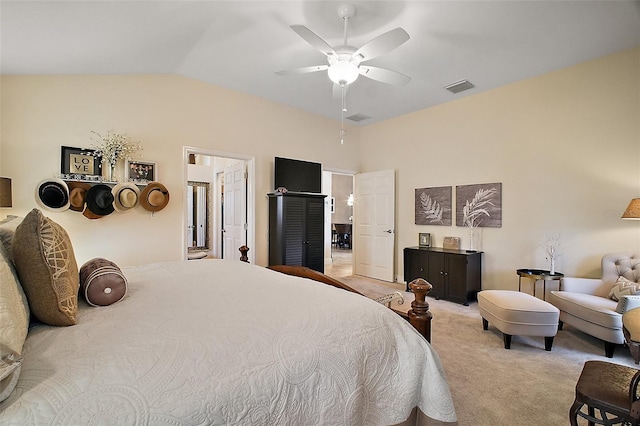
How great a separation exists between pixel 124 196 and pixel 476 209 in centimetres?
465

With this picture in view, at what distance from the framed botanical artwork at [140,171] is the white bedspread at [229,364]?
7.62ft

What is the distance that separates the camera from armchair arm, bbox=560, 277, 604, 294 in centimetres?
303

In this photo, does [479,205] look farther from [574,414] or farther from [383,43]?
[574,414]

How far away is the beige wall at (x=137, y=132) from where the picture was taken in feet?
9.52

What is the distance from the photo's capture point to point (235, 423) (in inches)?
31.9

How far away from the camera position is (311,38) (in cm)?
230

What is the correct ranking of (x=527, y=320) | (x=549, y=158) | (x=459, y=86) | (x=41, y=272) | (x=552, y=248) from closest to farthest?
(x=41, y=272) → (x=527, y=320) → (x=552, y=248) → (x=549, y=158) → (x=459, y=86)

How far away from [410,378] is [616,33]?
3911mm

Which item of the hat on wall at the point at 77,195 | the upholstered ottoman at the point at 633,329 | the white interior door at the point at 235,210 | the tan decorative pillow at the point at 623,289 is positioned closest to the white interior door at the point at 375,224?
the white interior door at the point at 235,210

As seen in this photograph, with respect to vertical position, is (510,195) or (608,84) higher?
(608,84)

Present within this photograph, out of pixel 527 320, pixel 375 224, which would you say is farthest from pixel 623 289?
pixel 375 224

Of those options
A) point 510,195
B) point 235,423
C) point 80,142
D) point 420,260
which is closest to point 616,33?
point 510,195

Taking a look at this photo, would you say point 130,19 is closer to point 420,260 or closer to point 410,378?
point 410,378

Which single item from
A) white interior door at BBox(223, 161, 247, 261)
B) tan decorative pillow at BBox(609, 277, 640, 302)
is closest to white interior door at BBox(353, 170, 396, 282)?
white interior door at BBox(223, 161, 247, 261)
